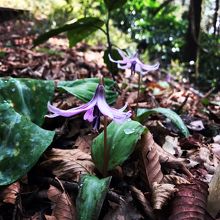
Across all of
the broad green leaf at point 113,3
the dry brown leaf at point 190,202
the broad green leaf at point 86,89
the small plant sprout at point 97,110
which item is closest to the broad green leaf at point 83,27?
the broad green leaf at point 113,3

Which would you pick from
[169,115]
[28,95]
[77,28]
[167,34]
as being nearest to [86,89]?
[28,95]

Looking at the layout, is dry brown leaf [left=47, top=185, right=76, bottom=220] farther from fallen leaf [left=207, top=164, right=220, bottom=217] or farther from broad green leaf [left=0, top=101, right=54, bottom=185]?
fallen leaf [left=207, top=164, right=220, bottom=217]

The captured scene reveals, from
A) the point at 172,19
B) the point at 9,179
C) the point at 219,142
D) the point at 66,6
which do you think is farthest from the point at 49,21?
the point at 9,179

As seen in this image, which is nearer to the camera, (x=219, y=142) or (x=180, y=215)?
(x=180, y=215)

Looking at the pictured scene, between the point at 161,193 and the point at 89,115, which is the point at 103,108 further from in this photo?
the point at 161,193

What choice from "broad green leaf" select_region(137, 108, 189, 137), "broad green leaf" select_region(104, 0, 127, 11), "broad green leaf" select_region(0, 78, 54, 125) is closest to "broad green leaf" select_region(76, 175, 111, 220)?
"broad green leaf" select_region(0, 78, 54, 125)

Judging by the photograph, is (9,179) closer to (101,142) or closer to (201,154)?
(101,142)
